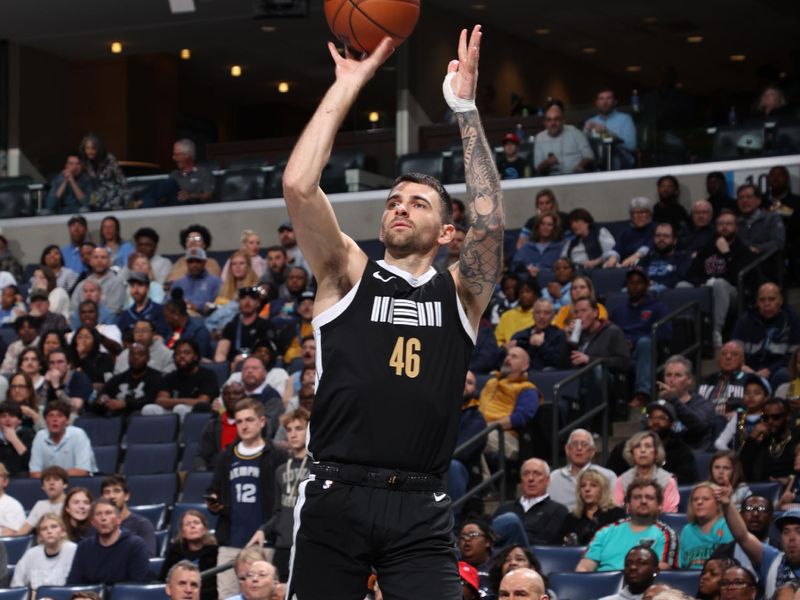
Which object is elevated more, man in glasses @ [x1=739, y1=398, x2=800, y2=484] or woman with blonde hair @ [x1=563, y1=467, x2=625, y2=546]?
man in glasses @ [x1=739, y1=398, x2=800, y2=484]

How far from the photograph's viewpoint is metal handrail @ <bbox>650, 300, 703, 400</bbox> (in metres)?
11.2

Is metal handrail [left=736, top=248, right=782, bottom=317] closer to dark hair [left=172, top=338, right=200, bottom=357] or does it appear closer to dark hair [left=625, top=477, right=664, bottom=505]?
dark hair [left=625, top=477, right=664, bottom=505]

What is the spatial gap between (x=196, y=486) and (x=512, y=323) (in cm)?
316

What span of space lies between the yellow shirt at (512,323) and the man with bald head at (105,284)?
13.4 ft

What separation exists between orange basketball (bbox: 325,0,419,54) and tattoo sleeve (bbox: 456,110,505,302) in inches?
13.6

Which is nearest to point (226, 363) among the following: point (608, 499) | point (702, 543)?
point (608, 499)

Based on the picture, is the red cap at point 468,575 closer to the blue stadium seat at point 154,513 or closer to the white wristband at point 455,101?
the white wristband at point 455,101

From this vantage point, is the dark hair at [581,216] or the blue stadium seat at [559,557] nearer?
the blue stadium seat at [559,557]

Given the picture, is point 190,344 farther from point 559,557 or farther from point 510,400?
point 559,557

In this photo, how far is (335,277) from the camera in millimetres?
4324

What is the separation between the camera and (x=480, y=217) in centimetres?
452

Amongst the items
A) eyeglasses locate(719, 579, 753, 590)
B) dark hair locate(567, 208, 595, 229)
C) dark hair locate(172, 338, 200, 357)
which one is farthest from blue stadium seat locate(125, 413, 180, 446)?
eyeglasses locate(719, 579, 753, 590)

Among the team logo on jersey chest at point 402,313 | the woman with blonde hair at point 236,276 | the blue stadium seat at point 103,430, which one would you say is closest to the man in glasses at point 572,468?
the blue stadium seat at point 103,430

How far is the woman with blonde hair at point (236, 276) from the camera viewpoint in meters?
14.1
